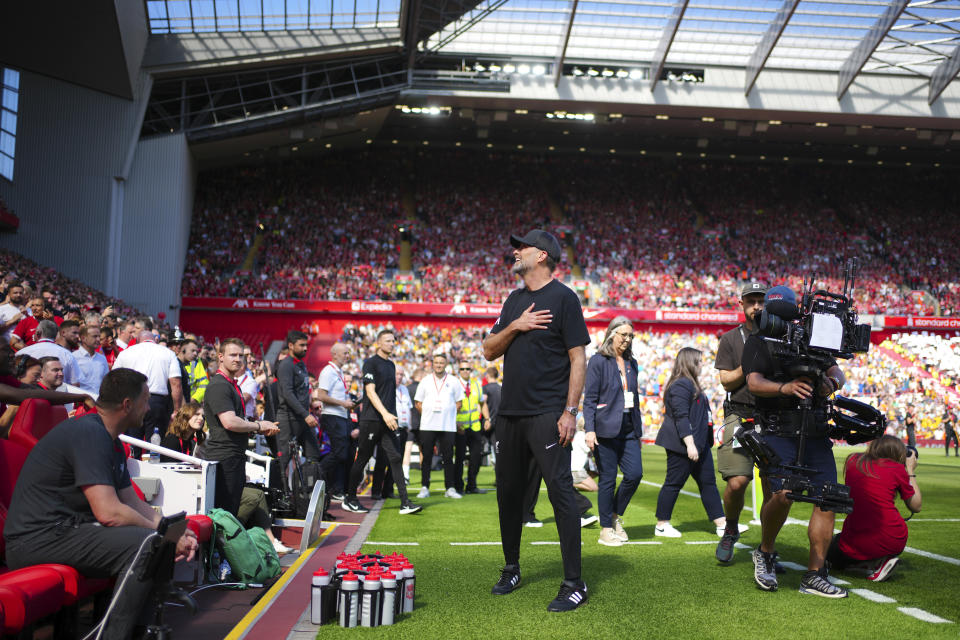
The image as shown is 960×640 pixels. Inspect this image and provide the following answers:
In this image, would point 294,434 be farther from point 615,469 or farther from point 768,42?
point 768,42

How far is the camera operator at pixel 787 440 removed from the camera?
4.76 meters

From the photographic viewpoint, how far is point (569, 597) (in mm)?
4523

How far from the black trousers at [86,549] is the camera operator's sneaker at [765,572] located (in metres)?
3.43

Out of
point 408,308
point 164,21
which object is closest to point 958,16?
point 408,308

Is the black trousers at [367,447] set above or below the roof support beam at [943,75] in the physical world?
below

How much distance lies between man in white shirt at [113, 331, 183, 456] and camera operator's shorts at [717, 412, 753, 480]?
603cm

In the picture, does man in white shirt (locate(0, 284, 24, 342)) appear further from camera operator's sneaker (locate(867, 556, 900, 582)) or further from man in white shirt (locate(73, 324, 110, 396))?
camera operator's sneaker (locate(867, 556, 900, 582))

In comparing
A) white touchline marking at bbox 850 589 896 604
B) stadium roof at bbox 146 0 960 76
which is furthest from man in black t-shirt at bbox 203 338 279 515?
stadium roof at bbox 146 0 960 76

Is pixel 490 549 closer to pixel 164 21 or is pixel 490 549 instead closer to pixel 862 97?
pixel 164 21

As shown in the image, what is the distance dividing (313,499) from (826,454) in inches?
156

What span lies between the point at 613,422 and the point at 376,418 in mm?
3113

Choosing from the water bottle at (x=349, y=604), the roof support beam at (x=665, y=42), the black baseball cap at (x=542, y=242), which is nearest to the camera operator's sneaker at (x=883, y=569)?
the black baseball cap at (x=542, y=242)

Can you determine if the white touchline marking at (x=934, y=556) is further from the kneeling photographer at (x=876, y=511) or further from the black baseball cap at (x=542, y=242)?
the black baseball cap at (x=542, y=242)

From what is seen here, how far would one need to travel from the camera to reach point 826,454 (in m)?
4.85
